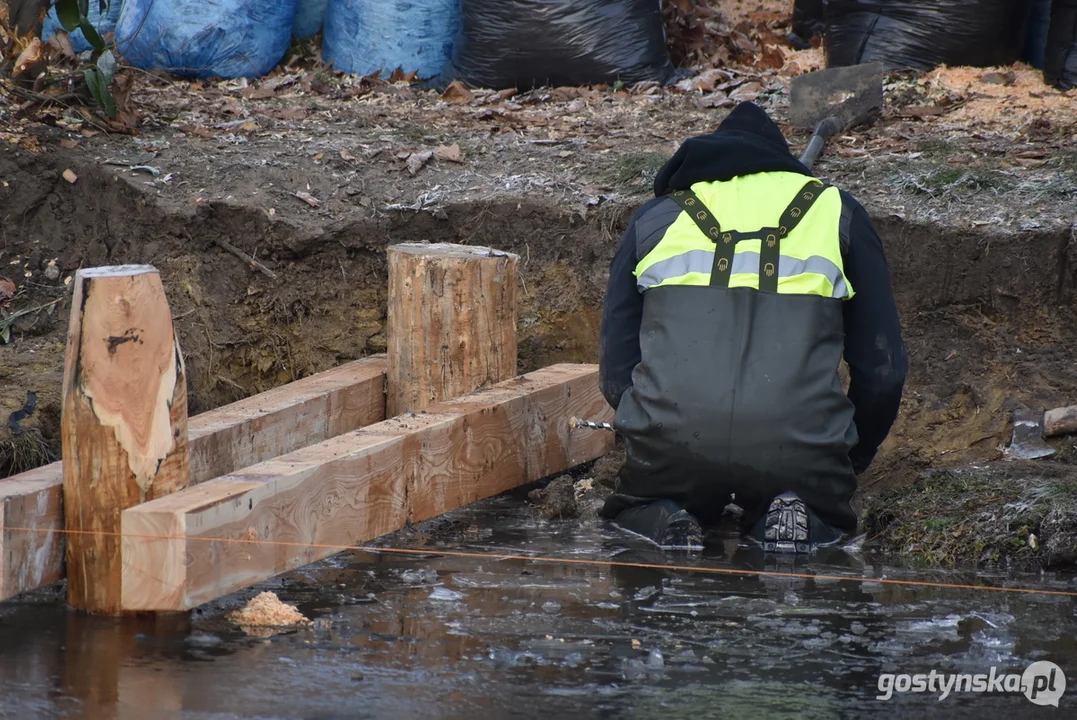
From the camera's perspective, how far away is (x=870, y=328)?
3748 millimetres

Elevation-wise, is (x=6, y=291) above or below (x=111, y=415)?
above

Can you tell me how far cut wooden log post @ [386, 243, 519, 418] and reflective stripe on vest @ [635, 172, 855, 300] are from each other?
0.83 meters

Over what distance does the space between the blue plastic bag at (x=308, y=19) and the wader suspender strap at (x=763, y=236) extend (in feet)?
16.1

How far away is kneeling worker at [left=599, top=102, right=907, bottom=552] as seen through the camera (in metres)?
3.63

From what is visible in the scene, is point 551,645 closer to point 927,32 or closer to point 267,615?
point 267,615

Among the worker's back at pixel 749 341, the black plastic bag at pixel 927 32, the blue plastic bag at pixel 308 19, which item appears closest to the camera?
the worker's back at pixel 749 341

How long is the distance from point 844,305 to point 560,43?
12.4 feet

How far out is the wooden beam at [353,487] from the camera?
123 inches

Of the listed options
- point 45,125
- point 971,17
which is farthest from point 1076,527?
point 45,125

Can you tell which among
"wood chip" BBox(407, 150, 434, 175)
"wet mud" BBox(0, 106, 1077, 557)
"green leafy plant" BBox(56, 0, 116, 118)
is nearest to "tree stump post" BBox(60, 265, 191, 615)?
"wet mud" BBox(0, 106, 1077, 557)

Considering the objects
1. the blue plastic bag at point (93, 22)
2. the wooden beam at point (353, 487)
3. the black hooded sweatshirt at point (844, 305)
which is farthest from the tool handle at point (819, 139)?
the blue plastic bag at point (93, 22)

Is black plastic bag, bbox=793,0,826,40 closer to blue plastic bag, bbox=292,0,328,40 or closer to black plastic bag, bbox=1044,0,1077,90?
black plastic bag, bbox=1044,0,1077,90

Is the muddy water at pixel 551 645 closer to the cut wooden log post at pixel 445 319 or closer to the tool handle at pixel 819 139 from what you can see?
the cut wooden log post at pixel 445 319

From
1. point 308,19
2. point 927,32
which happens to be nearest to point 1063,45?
point 927,32
